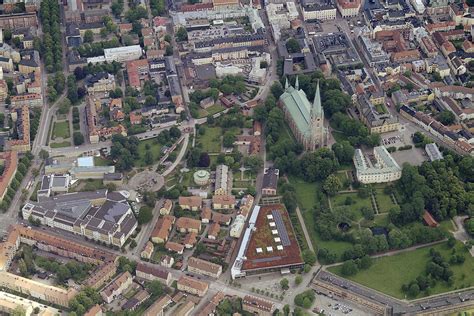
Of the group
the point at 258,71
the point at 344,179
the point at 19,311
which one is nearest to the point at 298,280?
the point at 344,179

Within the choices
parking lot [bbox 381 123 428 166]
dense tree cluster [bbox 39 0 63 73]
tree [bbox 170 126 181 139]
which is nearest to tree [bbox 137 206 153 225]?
tree [bbox 170 126 181 139]

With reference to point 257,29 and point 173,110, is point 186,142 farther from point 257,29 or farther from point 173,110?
point 257,29

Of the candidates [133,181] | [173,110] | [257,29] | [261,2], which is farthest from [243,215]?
[261,2]

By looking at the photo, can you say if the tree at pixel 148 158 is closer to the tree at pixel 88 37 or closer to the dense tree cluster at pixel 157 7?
the tree at pixel 88 37

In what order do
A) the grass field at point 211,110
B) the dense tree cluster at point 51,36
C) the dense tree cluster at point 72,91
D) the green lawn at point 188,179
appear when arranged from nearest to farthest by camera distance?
1. the green lawn at point 188,179
2. the grass field at point 211,110
3. the dense tree cluster at point 72,91
4. the dense tree cluster at point 51,36

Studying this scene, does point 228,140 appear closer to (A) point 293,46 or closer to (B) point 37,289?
(A) point 293,46

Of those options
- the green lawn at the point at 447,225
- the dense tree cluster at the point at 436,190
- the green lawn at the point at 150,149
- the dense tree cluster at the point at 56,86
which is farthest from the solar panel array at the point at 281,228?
the dense tree cluster at the point at 56,86

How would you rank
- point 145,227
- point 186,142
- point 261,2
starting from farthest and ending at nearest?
1. point 261,2
2. point 186,142
3. point 145,227
